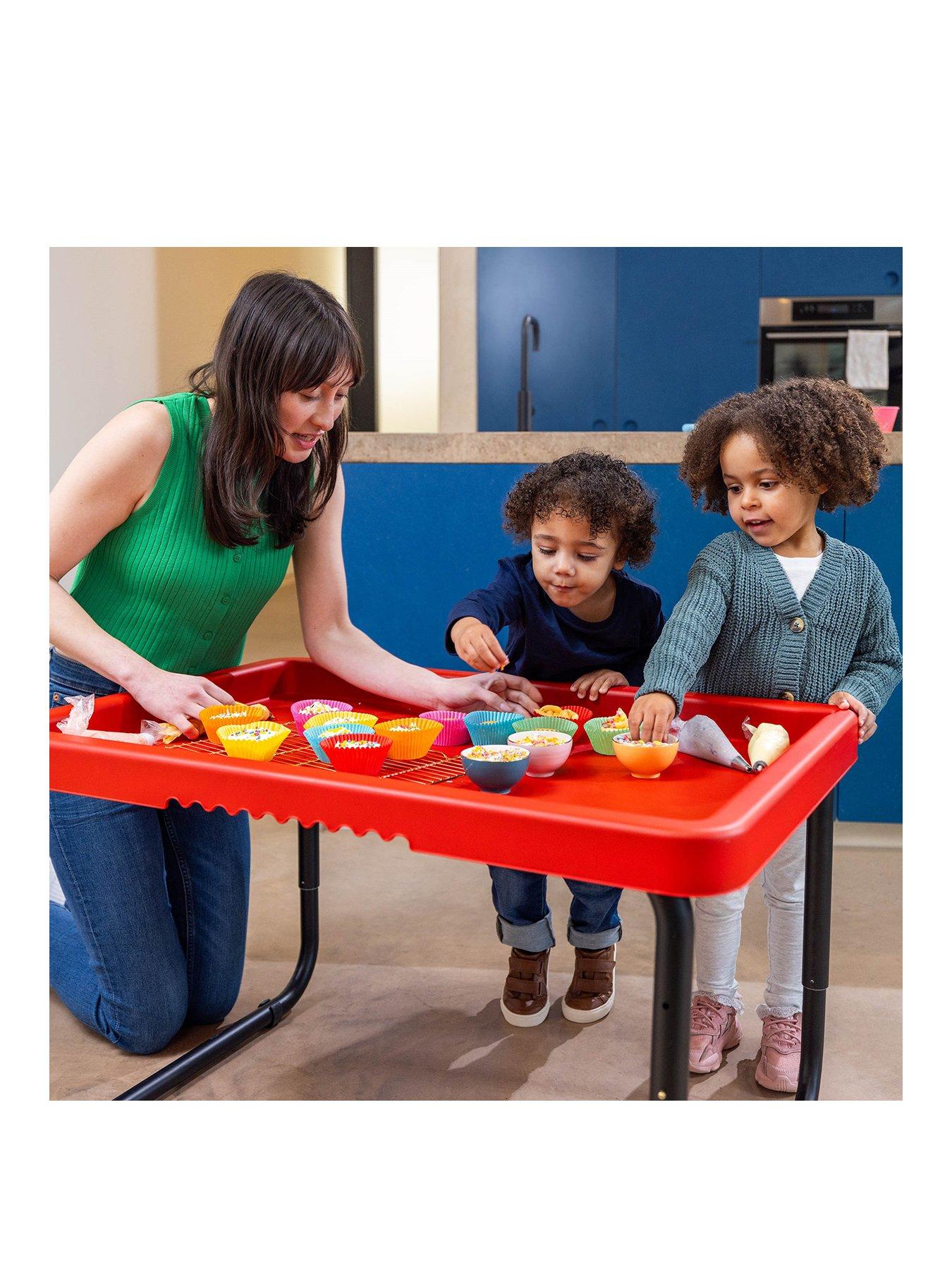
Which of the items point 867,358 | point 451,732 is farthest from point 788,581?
point 867,358

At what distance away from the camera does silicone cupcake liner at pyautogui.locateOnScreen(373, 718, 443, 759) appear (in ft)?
3.90

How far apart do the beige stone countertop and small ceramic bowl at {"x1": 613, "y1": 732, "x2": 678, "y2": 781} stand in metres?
1.36

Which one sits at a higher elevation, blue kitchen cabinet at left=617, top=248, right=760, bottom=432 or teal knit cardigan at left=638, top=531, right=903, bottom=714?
blue kitchen cabinet at left=617, top=248, right=760, bottom=432

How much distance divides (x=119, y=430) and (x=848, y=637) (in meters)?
0.98

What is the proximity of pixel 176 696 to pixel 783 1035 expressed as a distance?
96cm

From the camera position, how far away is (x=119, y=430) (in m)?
1.39

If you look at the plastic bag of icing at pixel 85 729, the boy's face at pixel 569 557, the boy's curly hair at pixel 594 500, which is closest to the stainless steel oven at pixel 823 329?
the boy's curly hair at pixel 594 500

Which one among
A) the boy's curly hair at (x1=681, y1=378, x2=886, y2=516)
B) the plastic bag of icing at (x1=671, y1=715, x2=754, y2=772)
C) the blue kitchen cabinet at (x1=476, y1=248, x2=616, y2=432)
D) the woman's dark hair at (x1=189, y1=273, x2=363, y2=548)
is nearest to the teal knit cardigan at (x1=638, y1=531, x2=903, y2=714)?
the boy's curly hair at (x1=681, y1=378, x2=886, y2=516)

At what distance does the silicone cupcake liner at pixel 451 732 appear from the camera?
4.24 feet

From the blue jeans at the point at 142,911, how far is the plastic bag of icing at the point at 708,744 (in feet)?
2.49

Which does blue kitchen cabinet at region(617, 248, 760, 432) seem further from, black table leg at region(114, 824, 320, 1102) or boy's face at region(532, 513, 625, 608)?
black table leg at region(114, 824, 320, 1102)

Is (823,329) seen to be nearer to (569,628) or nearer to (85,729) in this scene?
(569,628)

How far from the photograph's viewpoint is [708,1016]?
159 centimetres

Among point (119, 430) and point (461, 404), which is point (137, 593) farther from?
point (461, 404)
